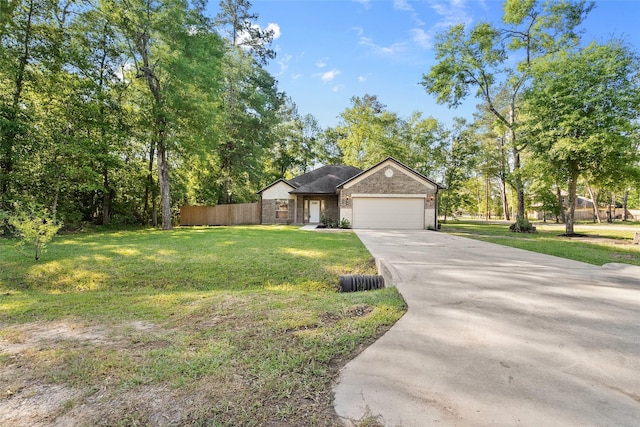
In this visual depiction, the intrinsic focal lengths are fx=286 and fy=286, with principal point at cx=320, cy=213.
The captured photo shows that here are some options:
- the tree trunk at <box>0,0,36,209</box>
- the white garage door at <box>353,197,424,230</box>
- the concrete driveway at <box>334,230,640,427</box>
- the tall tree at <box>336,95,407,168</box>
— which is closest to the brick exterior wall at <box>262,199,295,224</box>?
the white garage door at <box>353,197,424,230</box>

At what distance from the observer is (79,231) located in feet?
46.4

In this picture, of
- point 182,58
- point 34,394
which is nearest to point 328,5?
point 182,58

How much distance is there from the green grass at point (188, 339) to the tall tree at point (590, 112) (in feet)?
40.4

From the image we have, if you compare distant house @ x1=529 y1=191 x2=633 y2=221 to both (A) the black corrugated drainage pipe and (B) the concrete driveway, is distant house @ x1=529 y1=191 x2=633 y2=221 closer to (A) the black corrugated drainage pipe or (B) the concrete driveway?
(A) the black corrugated drainage pipe

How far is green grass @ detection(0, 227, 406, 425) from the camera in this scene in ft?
6.25

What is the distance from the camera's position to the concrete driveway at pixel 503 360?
5.69 ft

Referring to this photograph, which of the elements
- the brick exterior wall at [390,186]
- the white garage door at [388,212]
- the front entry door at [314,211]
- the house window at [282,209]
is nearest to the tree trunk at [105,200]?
the house window at [282,209]

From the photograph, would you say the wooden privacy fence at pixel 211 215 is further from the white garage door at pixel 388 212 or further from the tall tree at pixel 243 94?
the white garage door at pixel 388 212

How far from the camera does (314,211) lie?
2102cm

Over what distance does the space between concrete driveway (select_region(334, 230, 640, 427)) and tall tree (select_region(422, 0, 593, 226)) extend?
14.6 m

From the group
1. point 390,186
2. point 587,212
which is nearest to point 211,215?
point 390,186

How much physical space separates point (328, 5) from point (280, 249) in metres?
9.46

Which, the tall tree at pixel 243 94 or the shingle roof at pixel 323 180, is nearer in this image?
the shingle roof at pixel 323 180

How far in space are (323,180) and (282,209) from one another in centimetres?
372
